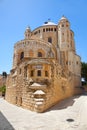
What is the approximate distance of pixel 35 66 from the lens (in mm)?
18984

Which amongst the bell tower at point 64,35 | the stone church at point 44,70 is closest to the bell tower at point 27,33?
the stone church at point 44,70

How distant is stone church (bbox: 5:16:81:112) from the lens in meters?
16.8

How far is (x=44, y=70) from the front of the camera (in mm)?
18781

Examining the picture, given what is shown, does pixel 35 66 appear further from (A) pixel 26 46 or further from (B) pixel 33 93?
(A) pixel 26 46

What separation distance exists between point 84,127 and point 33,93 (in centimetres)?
767

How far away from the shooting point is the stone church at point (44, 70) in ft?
55.0

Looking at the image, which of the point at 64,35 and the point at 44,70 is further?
the point at 64,35

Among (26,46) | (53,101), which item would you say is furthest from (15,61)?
(53,101)

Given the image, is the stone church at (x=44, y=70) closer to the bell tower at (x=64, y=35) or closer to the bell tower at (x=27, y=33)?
the bell tower at (x=64, y=35)

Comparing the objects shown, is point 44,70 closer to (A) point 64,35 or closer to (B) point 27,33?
(A) point 64,35

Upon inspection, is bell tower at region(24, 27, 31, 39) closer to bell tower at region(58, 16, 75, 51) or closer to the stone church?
the stone church

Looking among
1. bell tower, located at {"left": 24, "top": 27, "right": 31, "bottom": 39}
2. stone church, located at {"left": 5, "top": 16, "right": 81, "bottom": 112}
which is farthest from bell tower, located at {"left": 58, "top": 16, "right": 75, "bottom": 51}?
bell tower, located at {"left": 24, "top": 27, "right": 31, "bottom": 39}

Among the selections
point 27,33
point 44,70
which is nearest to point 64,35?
point 27,33

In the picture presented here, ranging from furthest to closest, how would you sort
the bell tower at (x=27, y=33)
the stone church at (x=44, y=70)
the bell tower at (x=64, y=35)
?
the bell tower at (x=27, y=33), the bell tower at (x=64, y=35), the stone church at (x=44, y=70)
